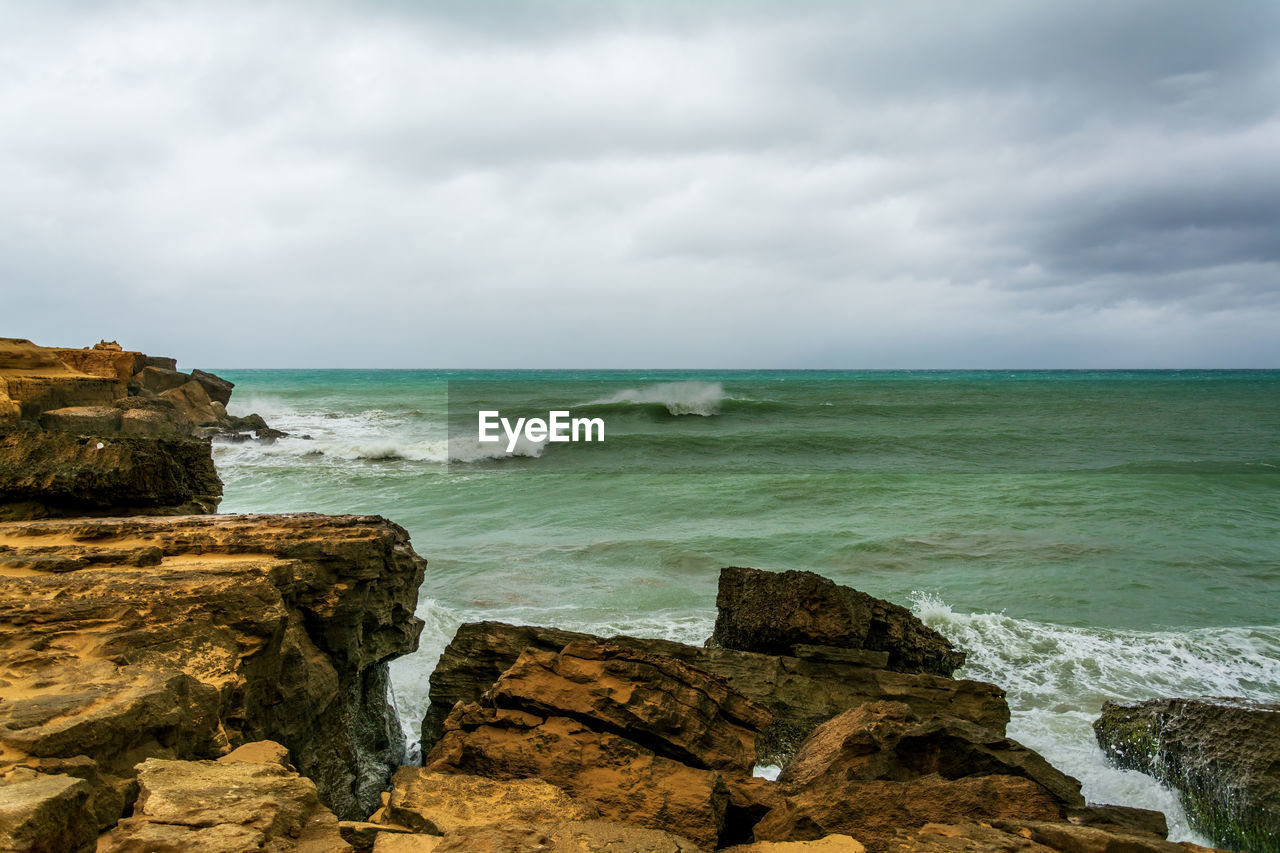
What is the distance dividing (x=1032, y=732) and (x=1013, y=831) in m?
3.11

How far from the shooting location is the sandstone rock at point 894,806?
294 centimetres

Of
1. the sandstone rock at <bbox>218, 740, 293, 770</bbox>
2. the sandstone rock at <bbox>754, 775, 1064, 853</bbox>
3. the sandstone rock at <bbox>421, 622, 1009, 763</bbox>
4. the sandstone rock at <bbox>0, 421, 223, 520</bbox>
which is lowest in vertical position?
the sandstone rock at <bbox>421, 622, 1009, 763</bbox>

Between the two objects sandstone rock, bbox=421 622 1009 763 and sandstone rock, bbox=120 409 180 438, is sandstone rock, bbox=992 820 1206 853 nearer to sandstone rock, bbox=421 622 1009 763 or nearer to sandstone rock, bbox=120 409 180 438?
sandstone rock, bbox=421 622 1009 763

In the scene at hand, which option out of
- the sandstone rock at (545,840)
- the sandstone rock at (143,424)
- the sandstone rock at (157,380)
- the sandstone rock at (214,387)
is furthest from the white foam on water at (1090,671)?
the sandstone rock at (214,387)

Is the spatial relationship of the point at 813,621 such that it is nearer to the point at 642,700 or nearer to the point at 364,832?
the point at 642,700

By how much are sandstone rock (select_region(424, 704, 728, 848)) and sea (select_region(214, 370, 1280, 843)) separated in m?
2.68

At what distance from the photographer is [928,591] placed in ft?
28.8

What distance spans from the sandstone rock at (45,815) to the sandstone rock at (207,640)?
22 cm

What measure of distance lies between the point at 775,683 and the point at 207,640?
11.4ft

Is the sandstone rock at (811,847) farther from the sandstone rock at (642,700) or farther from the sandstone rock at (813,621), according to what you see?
the sandstone rock at (813,621)

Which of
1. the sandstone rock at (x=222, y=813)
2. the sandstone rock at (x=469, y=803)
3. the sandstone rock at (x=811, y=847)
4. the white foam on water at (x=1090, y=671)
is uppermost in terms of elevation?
the sandstone rock at (x=222, y=813)

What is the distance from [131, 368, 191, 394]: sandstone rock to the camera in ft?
58.0

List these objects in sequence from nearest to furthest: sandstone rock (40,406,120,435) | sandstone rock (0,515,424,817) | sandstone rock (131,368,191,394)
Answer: sandstone rock (0,515,424,817), sandstone rock (40,406,120,435), sandstone rock (131,368,191,394)

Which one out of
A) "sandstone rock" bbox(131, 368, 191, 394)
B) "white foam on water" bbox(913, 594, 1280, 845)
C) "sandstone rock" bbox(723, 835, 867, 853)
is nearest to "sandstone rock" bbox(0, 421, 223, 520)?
"sandstone rock" bbox(723, 835, 867, 853)
